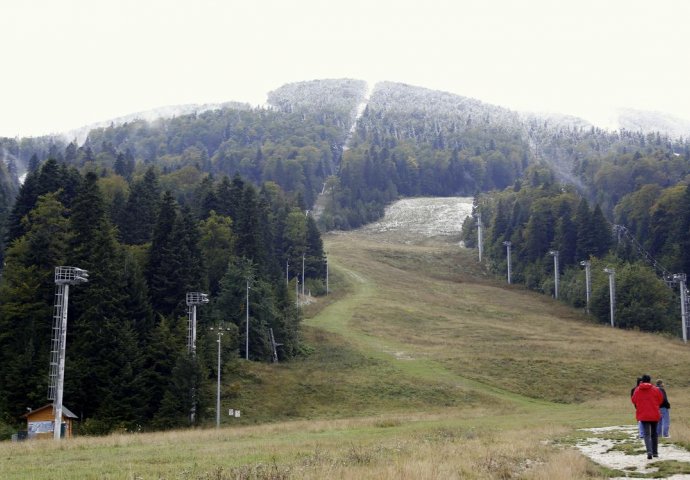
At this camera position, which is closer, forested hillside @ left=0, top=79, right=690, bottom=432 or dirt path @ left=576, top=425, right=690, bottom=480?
dirt path @ left=576, top=425, right=690, bottom=480

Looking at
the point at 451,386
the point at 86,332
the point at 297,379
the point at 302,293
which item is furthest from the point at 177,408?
the point at 302,293

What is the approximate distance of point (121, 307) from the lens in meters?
56.9

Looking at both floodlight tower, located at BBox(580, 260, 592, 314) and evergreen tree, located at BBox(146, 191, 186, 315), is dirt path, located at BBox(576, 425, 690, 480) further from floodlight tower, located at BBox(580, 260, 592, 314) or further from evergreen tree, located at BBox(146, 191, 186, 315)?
floodlight tower, located at BBox(580, 260, 592, 314)

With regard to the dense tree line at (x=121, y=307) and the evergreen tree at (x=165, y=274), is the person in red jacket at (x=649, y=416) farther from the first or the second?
the evergreen tree at (x=165, y=274)

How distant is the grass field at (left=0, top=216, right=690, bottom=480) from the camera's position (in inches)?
734

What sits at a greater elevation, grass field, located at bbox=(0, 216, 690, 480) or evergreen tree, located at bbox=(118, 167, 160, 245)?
evergreen tree, located at bbox=(118, 167, 160, 245)

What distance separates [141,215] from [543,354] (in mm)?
48359

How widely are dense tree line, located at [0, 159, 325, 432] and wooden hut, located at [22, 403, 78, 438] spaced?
175 inches

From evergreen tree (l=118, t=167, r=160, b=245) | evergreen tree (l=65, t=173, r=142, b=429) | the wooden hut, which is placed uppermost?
evergreen tree (l=118, t=167, r=160, b=245)

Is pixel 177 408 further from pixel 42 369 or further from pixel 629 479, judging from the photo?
pixel 629 479

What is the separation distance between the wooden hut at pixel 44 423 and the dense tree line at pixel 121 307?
443 centimetres

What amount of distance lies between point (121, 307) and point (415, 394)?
26166 millimetres

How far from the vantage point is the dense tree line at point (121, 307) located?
2031 inches

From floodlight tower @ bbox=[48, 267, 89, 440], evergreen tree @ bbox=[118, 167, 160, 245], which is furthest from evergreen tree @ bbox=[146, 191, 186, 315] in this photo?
floodlight tower @ bbox=[48, 267, 89, 440]
